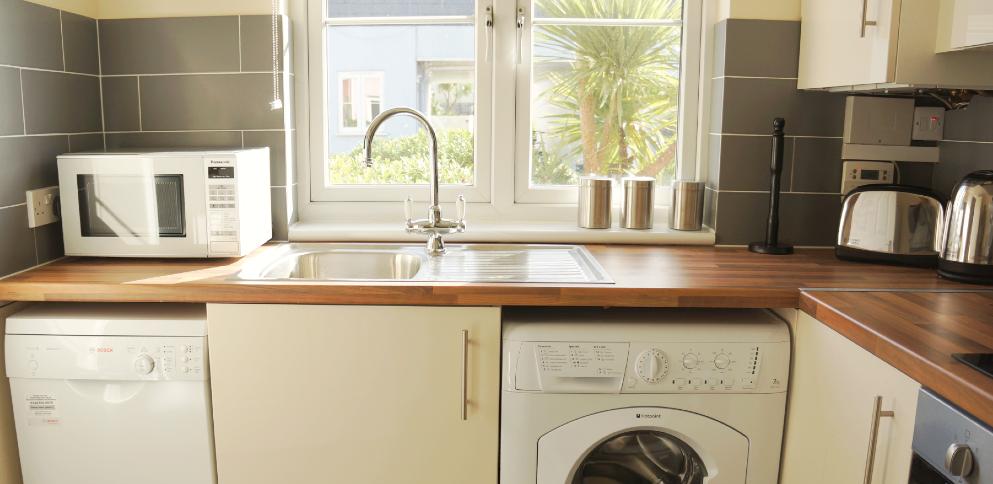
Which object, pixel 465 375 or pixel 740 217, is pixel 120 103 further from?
pixel 740 217

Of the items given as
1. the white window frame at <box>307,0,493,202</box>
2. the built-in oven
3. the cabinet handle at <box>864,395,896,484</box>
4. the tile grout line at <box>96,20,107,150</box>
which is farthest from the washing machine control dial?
the tile grout line at <box>96,20,107,150</box>

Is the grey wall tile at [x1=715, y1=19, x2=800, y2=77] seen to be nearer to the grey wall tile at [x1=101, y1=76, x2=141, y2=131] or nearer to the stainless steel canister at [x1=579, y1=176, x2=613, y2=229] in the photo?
the stainless steel canister at [x1=579, y1=176, x2=613, y2=229]

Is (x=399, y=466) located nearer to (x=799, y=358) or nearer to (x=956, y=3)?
(x=799, y=358)

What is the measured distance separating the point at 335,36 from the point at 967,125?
6.01ft

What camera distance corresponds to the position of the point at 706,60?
2.40 metres

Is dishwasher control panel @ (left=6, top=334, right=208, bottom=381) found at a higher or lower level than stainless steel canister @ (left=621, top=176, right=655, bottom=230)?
lower

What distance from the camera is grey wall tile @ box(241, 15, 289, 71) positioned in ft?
7.43

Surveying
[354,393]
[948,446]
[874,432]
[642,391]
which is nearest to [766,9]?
[642,391]

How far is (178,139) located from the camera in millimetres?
2318

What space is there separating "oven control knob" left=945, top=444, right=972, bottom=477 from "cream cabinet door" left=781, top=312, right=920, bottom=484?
0.14 metres

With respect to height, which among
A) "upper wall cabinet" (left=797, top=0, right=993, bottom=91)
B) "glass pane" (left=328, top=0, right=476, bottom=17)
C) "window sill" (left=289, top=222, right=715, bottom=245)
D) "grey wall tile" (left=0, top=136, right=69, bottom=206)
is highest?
"glass pane" (left=328, top=0, right=476, bottom=17)

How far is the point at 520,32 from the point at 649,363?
1.16m

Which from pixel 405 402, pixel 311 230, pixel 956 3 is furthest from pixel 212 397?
pixel 956 3

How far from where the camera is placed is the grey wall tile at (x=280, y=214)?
2330 millimetres
